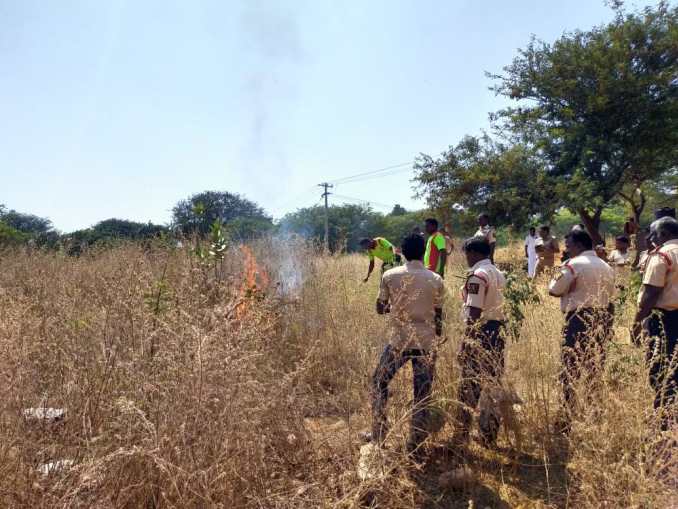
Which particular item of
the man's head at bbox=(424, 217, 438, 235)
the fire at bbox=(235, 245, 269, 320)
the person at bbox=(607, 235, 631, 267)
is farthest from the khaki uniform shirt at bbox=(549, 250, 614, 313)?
the person at bbox=(607, 235, 631, 267)

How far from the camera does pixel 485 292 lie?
3.51m

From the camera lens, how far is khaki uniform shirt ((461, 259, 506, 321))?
11.4 feet

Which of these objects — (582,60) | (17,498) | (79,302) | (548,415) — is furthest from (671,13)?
(17,498)

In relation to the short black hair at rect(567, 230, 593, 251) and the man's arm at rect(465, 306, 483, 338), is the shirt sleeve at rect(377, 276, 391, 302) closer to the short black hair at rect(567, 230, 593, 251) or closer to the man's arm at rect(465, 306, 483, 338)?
the man's arm at rect(465, 306, 483, 338)

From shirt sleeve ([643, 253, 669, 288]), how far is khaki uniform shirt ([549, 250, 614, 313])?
10.0 inches

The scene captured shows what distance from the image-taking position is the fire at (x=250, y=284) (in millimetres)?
4280

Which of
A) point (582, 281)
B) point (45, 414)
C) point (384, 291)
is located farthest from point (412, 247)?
point (45, 414)

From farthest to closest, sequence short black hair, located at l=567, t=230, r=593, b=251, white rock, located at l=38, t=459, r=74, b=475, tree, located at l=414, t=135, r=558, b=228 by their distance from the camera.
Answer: tree, located at l=414, t=135, r=558, b=228 < short black hair, located at l=567, t=230, r=593, b=251 < white rock, located at l=38, t=459, r=74, b=475

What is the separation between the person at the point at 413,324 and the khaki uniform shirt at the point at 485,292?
0.21 metres

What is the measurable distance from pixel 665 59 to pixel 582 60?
1875 millimetres

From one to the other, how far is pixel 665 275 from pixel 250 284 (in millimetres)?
3879

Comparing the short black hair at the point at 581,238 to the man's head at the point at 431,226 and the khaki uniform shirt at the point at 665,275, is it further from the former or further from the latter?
the man's head at the point at 431,226

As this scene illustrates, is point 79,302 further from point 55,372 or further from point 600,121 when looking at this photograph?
point 600,121

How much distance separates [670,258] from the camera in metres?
3.37
